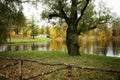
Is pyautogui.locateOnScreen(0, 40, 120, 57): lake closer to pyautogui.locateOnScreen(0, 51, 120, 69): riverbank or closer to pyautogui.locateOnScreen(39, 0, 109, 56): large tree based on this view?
pyautogui.locateOnScreen(39, 0, 109, 56): large tree

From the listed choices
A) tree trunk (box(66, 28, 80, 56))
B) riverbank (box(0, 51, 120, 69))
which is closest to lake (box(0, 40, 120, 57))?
tree trunk (box(66, 28, 80, 56))

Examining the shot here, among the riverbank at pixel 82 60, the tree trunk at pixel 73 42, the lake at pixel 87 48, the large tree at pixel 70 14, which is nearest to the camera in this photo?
the riverbank at pixel 82 60

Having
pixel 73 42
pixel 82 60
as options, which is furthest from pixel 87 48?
pixel 82 60

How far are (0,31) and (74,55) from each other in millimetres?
8426

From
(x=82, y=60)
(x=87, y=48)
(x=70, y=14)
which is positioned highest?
(x=70, y=14)

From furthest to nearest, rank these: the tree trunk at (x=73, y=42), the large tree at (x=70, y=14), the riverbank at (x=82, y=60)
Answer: the tree trunk at (x=73, y=42), the large tree at (x=70, y=14), the riverbank at (x=82, y=60)

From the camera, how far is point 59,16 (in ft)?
72.1

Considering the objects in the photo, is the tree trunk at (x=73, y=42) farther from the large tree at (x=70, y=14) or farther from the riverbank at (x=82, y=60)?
the riverbank at (x=82, y=60)

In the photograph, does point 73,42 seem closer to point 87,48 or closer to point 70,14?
point 70,14

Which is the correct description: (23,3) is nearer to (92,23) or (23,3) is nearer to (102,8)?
(92,23)

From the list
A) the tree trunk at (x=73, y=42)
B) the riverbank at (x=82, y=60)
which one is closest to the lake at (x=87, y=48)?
the tree trunk at (x=73, y=42)

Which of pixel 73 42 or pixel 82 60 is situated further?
pixel 73 42

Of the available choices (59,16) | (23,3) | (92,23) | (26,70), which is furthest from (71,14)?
(26,70)

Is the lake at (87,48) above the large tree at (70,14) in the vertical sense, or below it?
below
